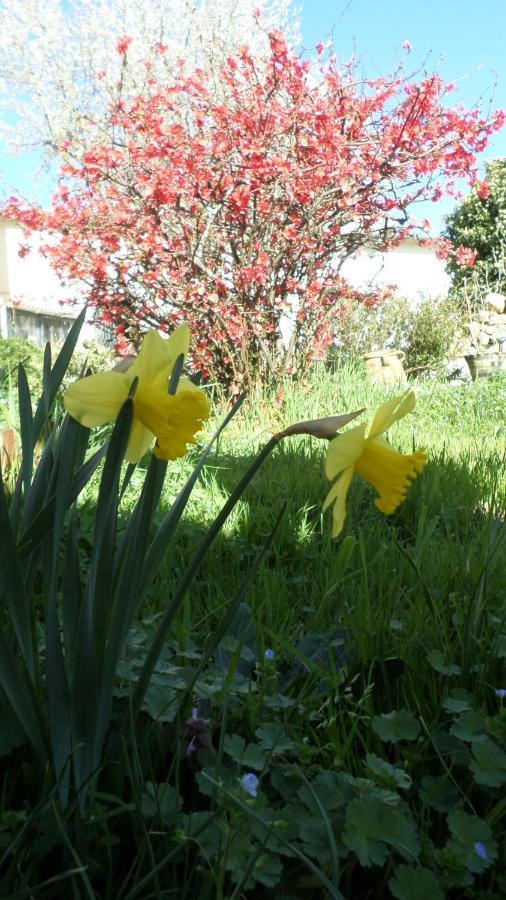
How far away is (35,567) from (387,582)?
91 cm

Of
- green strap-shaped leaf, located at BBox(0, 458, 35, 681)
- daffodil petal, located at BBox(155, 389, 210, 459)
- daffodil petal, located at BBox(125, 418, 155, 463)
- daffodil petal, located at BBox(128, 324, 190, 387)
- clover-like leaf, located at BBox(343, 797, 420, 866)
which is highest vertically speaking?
daffodil petal, located at BBox(128, 324, 190, 387)

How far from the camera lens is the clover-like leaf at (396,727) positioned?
35.3 inches

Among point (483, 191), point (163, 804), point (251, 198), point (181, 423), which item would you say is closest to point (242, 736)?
point (163, 804)

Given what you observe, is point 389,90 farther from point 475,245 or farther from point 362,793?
point 475,245

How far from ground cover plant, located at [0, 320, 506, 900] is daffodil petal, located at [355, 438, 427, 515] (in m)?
0.10

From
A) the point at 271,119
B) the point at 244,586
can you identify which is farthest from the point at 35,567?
the point at 271,119

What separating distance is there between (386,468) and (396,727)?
1.32 feet

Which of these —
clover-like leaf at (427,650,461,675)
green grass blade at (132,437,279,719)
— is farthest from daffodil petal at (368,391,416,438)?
clover-like leaf at (427,650,461,675)

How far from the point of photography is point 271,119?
455 centimetres

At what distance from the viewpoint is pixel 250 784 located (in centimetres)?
76

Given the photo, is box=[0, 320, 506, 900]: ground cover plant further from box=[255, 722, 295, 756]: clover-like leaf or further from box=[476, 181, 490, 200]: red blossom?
box=[476, 181, 490, 200]: red blossom

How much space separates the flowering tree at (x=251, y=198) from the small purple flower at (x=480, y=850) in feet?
13.8

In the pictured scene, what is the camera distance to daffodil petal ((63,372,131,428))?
633 mm

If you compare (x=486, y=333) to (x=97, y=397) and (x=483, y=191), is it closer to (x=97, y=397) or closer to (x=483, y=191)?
(x=483, y=191)
